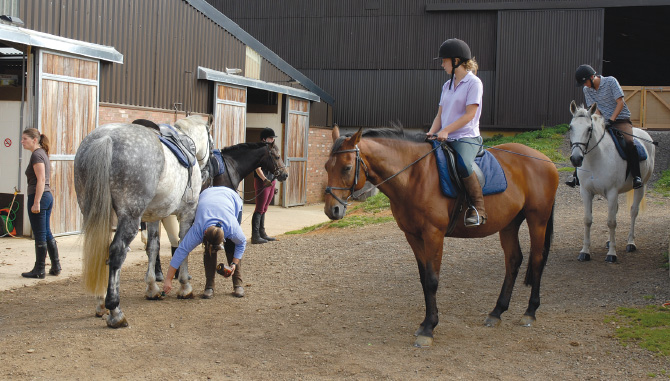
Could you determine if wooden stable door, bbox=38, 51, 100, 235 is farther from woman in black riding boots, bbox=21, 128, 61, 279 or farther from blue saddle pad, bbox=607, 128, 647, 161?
blue saddle pad, bbox=607, 128, 647, 161

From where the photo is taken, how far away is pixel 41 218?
7969mm

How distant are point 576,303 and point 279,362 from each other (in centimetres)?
367

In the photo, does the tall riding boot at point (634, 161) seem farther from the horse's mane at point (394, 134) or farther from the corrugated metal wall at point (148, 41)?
the corrugated metal wall at point (148, 41)

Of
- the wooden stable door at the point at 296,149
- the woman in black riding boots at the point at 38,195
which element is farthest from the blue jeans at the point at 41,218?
the wooden stable door at the point at 296,149

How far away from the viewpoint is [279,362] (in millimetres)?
4930

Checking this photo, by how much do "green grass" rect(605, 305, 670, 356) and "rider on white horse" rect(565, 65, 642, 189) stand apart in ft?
10.3

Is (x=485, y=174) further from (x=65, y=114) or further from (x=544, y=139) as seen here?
(x=544, y=139)

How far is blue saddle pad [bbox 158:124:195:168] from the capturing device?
21.6ft

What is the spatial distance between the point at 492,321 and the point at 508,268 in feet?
2.06

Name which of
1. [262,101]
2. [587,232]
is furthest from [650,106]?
[587,232]

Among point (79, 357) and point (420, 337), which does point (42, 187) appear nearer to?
point (79, 357)

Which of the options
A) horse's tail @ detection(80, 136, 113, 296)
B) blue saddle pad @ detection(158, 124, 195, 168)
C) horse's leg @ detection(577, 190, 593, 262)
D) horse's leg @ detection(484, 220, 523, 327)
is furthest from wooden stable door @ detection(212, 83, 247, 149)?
horse's leg @ detection(484, 220, 523, 327)

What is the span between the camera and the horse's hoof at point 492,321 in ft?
20.0

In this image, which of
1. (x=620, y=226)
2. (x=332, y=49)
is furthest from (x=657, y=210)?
(x=332, y=49)
